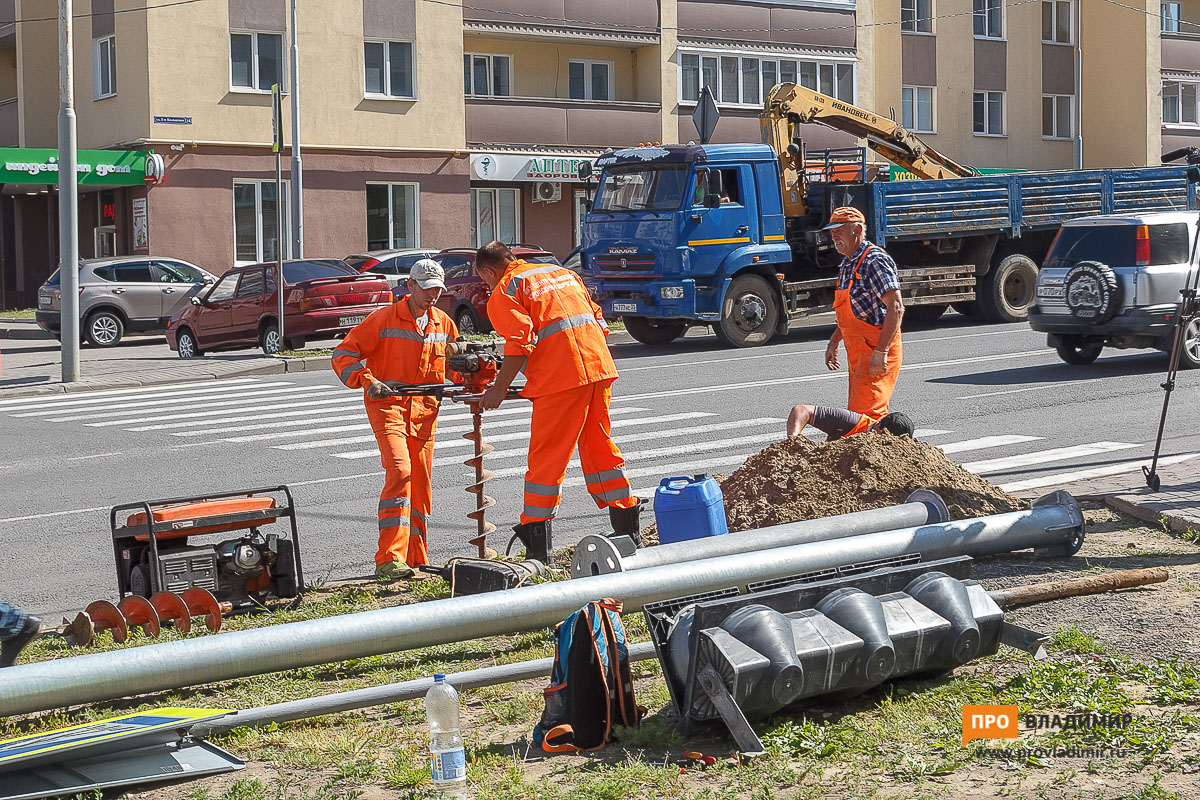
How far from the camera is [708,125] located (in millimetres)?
23562

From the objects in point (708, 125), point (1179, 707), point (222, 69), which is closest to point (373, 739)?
point (1179, 707)

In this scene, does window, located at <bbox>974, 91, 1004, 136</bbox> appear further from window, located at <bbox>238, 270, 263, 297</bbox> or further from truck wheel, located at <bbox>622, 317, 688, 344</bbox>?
window, located at <bbox>238, 270, 263, 297</bbox>

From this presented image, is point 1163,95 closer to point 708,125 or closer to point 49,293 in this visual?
point 708,125

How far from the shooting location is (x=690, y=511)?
7059 millimetres

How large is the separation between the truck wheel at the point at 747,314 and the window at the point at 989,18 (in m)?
26.5

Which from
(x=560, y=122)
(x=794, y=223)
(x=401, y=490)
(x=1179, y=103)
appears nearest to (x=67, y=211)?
(x=794, y=223)

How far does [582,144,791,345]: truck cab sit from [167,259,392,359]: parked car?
382 cm

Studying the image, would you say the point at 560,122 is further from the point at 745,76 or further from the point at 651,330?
the point at 651,330

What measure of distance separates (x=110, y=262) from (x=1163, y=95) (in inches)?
1470

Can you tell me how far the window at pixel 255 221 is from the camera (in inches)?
1312

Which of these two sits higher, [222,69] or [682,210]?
[222,69]

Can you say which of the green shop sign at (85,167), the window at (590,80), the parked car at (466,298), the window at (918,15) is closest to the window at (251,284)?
the parked car at (466,298)

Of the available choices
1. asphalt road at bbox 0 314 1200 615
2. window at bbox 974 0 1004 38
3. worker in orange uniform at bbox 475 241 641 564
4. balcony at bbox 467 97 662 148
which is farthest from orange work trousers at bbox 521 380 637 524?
window at bbox 974 0 1004 38

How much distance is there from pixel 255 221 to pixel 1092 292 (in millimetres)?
22242
